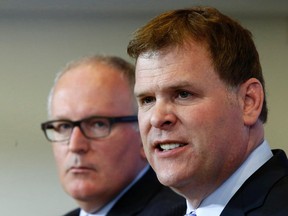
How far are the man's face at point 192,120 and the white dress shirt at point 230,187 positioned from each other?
0.02m

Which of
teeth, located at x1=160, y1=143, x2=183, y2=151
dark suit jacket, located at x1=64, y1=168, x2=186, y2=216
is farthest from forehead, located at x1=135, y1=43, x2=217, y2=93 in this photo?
dark suit jacket, located at x1=64, y1=168, x2=186, y2=216

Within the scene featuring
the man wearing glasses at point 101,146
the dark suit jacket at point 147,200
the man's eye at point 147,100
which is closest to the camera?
the man's eye at point 147,100

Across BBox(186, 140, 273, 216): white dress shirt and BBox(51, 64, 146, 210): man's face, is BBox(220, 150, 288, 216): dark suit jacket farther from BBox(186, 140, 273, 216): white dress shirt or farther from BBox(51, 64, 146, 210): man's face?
BBox(51, 64, 146, 210): man's face

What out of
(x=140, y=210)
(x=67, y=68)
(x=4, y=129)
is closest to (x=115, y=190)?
(x=140, y=210)

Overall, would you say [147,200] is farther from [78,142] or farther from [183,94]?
[183,94]

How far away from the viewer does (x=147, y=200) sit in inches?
72.4

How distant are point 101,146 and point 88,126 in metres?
0.07

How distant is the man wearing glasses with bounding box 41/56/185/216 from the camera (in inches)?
73.3

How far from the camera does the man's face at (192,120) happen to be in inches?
50.4

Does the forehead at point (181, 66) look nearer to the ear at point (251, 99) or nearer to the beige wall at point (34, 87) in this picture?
the ear at point (251, 99)

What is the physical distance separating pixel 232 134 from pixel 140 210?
23.2 inches

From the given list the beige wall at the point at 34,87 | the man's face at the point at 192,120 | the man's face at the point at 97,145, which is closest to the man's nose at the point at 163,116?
the man's face at the point at 192,120

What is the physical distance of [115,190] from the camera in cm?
188

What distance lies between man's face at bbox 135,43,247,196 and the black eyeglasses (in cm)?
56
